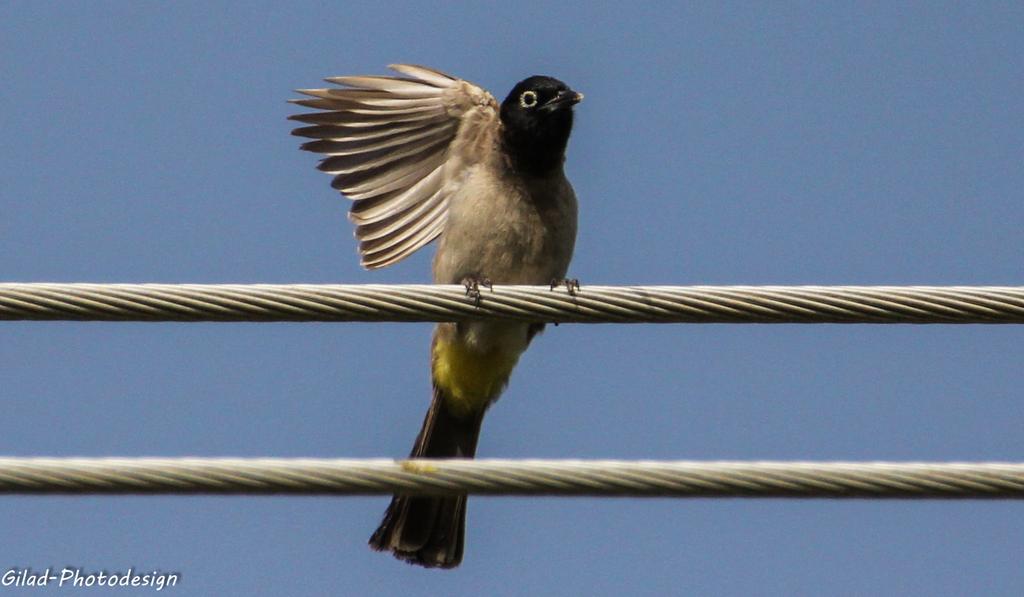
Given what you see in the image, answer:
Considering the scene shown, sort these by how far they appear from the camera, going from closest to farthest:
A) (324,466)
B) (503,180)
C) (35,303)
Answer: (324,466)
(35,303)
(503,180)

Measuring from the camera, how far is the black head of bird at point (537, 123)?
905 centimetres

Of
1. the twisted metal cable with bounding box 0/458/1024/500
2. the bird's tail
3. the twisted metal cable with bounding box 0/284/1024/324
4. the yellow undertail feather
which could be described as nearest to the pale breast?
the yellow undertail feather

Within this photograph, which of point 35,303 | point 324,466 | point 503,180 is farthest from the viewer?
point 503,180

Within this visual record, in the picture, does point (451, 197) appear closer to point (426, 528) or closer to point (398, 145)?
point (398, 145)

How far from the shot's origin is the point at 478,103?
9352mm

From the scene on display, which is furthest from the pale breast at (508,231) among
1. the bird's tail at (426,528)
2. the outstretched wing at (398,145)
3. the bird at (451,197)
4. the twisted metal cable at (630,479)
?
the twisted metal cable at (630,479)

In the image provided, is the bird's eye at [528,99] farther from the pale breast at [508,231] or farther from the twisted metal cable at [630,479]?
the twisted metal cable at [630,479]

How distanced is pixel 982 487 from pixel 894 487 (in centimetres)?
26

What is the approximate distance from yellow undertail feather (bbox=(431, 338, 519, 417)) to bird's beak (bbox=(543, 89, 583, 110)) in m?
1.45

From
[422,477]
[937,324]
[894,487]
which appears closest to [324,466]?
[422,477]

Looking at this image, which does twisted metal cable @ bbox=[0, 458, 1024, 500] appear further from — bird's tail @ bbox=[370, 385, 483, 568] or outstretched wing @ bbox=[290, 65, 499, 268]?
outstretched wing @ bbox=[290, 65, 499, 268]

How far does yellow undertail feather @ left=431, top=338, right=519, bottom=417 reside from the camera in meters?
9.02

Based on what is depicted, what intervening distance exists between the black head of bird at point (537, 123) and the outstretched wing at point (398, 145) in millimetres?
159

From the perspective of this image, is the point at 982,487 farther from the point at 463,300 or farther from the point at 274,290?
the point at 274,290
